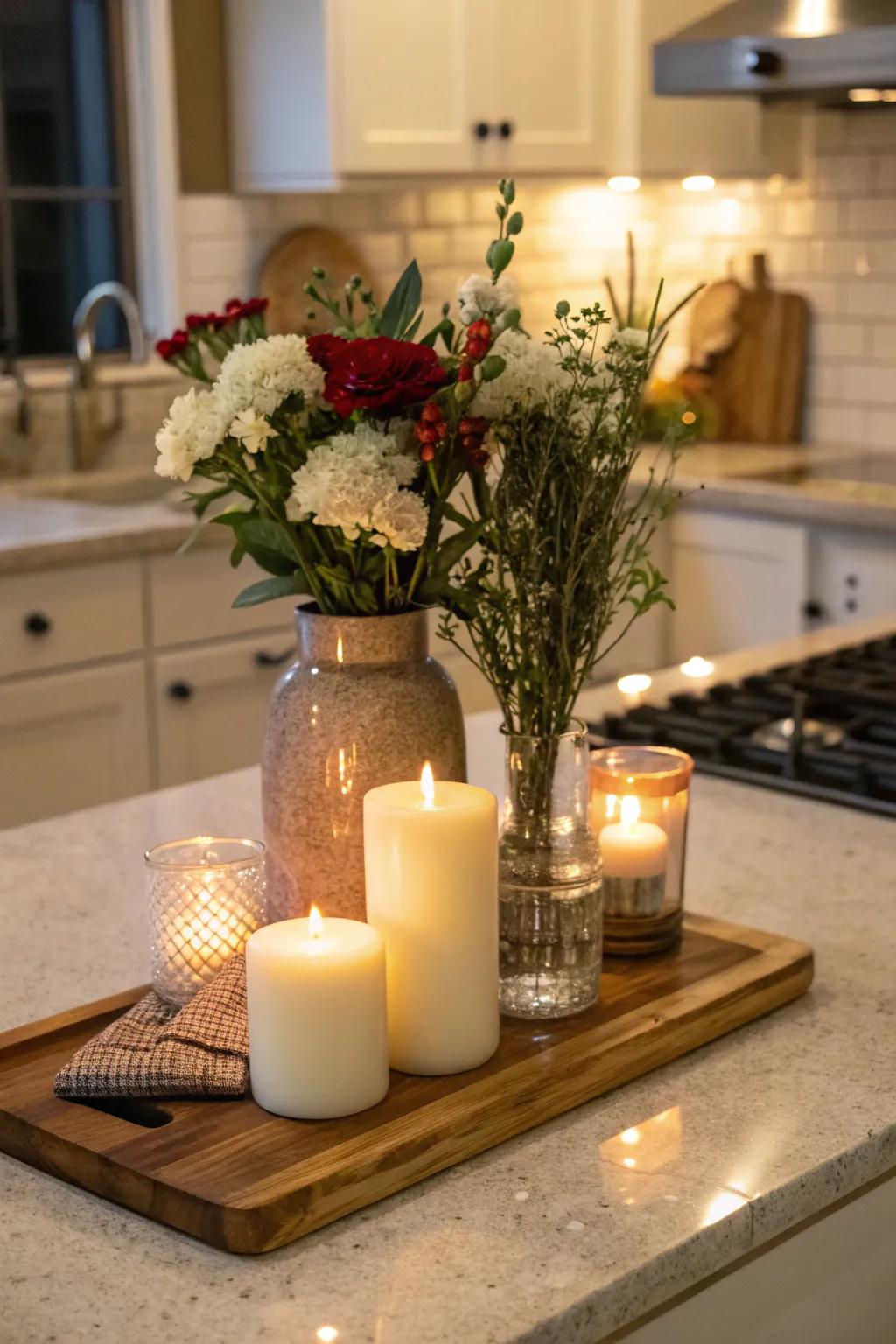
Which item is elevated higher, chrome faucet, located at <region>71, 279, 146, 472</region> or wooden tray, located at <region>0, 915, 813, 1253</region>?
chrome faucet, located at <region>71, 279, 146, 472</region>

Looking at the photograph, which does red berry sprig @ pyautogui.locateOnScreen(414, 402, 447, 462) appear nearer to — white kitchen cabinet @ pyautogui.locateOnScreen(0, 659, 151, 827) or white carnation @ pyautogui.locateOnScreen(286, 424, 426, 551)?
white carnation @ pyautogui.locateOnScreen(286, 424, 426, 551)

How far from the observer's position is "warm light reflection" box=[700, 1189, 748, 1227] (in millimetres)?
944

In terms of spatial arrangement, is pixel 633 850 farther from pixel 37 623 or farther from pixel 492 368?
pixel 37 623

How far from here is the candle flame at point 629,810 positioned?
127cm

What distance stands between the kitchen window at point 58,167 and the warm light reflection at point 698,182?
1.38m

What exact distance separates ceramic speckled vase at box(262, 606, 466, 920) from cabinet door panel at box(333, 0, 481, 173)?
279 cm

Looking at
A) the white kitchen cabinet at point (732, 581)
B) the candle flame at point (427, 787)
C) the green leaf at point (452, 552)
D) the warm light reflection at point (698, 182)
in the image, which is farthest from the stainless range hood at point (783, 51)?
the candle flame at point (427, 787)

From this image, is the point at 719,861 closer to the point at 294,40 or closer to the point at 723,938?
the point at 723,938

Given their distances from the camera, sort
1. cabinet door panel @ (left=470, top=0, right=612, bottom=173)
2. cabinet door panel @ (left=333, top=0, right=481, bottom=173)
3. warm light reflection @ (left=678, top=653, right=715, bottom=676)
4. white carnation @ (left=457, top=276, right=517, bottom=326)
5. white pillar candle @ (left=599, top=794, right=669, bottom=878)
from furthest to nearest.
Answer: cabinet door panel @ (left=470, top=0, right=612, bottom=173) → cabinet door panel @ (left=333, top=0, right=481, bottom=173) → warm light reflection @ (left=678, top=653, right=715, bottom=676) → white pillar candle @ (left=599, top=794, right=669, bottom=878) → white carnation @ (left=457, top=276, right=517, bottom=326)

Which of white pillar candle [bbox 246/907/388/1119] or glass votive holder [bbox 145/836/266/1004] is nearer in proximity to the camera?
white pillar candle [bbox 246/907/388/1119]

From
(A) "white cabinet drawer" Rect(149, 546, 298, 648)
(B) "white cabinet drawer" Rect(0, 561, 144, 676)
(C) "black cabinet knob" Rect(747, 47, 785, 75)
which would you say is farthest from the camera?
(C) "black cabinet knob" Rect(747, 47, 785, 75)

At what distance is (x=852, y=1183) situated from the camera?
1031 millimetres

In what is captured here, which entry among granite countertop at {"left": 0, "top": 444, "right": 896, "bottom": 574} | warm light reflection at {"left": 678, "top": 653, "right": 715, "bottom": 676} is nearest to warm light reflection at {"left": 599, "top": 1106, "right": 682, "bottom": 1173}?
warm light reflection at {"left": 678, "top": 653, "right": 715, "bottom": 676}

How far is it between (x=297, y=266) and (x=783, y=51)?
1267 mm
